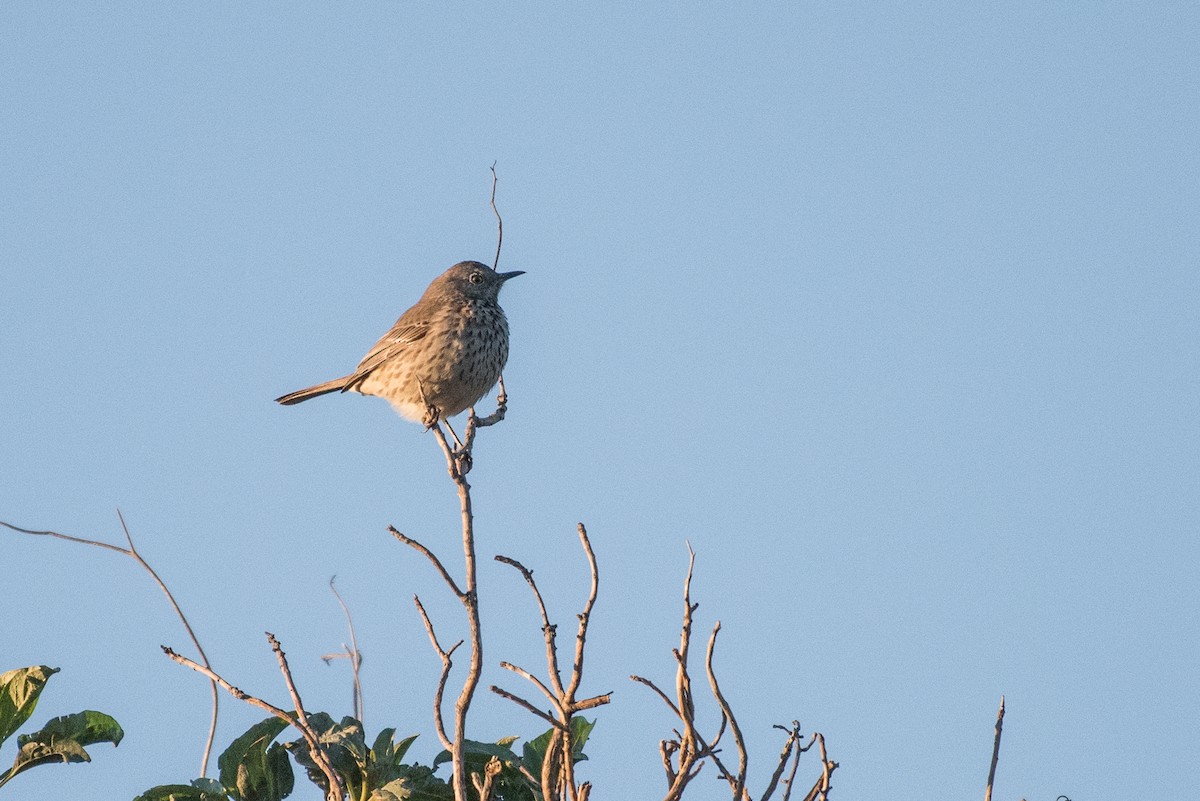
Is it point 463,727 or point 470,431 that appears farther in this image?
point 470,431

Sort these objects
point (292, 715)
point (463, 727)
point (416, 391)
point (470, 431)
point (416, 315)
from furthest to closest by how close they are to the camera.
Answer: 1. point (416, 315)
2. point (416, 391)
3. point (470, 431)
4. point (292, 715)
5. point (463, 727)

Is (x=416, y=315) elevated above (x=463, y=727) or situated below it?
above

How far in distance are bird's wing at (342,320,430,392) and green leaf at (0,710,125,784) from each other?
4976mm

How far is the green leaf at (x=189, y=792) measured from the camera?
12.6 ft

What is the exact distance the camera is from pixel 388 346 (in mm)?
9141

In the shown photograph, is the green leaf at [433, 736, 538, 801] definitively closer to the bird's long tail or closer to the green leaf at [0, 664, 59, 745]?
the green leaf at [0, 664, 59, 745]

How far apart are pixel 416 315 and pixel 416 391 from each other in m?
0.77

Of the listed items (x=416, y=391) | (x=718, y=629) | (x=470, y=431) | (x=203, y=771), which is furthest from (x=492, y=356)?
(x=718, y=629)

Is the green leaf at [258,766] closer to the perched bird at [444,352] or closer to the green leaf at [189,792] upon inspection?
the green leaf at [189,792]

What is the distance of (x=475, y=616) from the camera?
11.6 ft

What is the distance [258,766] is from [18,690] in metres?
0.73

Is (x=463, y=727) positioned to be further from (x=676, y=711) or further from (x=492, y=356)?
(x=492, y=356)

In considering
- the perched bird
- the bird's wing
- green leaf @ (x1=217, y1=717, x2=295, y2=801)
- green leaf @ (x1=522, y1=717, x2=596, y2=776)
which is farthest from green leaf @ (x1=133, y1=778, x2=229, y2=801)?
the bird's wing

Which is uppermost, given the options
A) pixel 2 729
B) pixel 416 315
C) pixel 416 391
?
pixel 416 315
